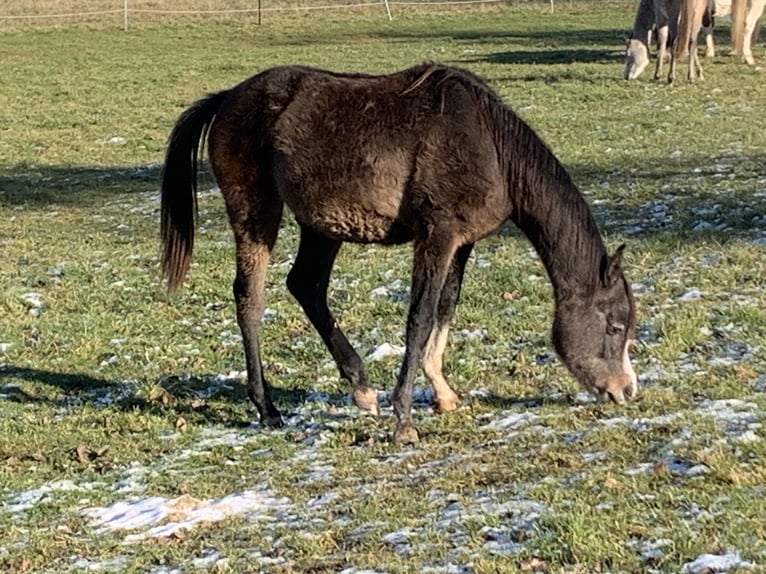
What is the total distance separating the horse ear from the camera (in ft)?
19.3

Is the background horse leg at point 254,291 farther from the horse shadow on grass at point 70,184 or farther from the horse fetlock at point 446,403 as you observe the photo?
the horse shadow on grass at point 70,184

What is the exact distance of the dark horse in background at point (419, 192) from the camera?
5895mm

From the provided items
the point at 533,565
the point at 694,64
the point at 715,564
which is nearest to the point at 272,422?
the point at 533,565

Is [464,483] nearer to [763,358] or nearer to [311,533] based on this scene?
[311,533]

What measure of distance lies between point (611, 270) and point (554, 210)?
426 millimetres

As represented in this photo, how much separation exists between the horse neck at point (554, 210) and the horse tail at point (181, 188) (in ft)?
6.19

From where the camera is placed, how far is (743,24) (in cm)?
2172

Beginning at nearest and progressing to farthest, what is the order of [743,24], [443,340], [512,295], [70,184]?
[443,340], [512,295], [70,184], [743,24]

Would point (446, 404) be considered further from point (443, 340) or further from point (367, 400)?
point (367, 400)

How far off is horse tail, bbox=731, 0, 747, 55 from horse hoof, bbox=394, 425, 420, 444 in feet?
56.1

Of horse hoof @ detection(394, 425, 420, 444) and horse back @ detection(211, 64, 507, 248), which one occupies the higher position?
horse back @ detection(211, 64, 507, 248)

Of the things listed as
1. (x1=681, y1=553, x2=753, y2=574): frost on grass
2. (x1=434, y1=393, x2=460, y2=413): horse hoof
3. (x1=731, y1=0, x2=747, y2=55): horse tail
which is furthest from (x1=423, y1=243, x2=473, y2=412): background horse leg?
(x1=731, y1=0, x2=747, y2=55): horse tail

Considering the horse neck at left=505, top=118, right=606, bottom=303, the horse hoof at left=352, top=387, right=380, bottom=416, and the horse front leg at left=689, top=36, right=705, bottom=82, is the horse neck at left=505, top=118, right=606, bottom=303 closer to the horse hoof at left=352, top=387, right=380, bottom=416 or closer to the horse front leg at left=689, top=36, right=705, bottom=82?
the horse hoof at left=352, top=387, right=380, bottom=416

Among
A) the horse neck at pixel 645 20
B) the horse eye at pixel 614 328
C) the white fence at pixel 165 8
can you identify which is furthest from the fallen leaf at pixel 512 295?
the white fence at pixel 165 8
